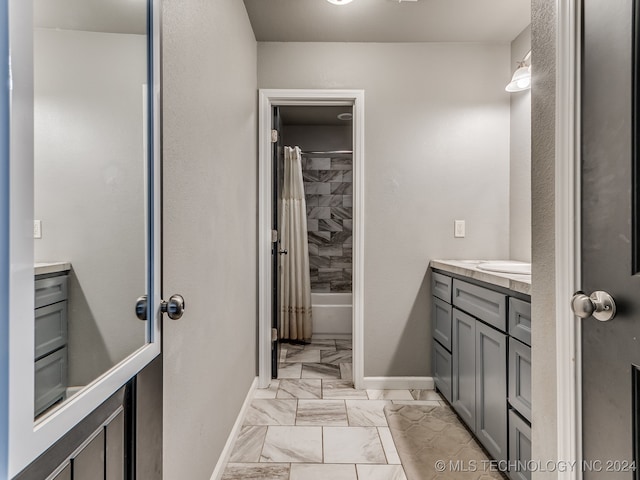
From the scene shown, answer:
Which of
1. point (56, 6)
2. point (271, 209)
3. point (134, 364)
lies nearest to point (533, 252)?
point (134, 364)

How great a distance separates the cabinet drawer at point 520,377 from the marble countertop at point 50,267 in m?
1.50

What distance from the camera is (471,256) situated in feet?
8.95

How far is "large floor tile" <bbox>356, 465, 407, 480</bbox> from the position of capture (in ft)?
5.61

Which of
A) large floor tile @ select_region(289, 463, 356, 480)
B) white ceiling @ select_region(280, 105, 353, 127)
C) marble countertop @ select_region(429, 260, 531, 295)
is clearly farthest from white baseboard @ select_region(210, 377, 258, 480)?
white ceiling @ select_region(280, 105, 353, 127)

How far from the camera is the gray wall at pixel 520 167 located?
2516 millimetres

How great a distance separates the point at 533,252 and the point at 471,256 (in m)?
1.63

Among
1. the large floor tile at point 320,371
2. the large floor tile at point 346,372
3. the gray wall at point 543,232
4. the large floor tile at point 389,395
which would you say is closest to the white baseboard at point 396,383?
the large floor tile at point 389,395

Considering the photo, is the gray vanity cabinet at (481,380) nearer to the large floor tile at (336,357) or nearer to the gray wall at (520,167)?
the gray wall at (520,167)

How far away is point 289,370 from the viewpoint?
3064mm

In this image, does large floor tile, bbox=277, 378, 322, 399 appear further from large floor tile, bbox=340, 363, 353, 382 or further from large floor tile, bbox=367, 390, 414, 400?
large floor tile, bbox=367, 390, 414, 400

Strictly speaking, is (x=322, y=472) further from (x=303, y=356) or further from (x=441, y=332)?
(x=303, y=356)

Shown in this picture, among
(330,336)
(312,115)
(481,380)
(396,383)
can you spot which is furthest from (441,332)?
(312,115)

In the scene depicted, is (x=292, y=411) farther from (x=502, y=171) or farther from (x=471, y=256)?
(x=502, y=171)

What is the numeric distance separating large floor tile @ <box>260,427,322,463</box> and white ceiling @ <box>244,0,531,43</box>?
2439 mm
